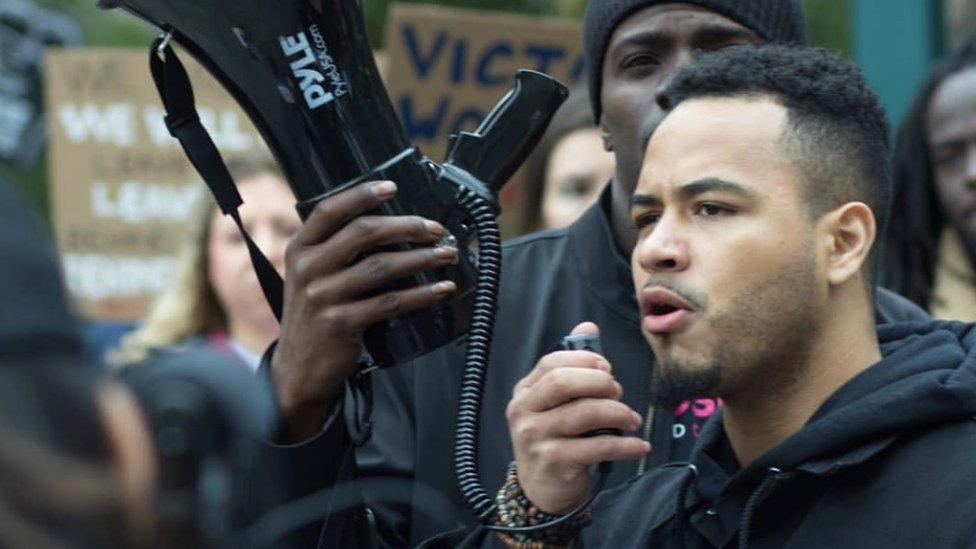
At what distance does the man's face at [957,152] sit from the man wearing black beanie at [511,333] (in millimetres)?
1434

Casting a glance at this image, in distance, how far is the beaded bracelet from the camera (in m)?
2.20

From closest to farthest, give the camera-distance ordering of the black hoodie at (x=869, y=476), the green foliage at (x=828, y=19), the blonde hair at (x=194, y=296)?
the black hoodie at (x=869, y=476) < the blonde hair at (x=194, y=296) < the green foliage at (x=828, y=19)

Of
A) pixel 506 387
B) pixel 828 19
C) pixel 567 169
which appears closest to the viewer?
pixel 506 387

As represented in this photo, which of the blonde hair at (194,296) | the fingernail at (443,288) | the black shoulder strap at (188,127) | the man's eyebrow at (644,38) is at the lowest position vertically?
the blonde hair at (194,296)

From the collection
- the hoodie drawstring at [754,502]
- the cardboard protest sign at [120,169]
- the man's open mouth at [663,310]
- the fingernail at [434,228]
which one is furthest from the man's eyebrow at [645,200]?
the cardboard protest sign at [120,169]

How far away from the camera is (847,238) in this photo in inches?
89.4

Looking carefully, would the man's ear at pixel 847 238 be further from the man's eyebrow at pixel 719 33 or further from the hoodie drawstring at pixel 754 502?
the man's eyebrow at pixel 719 33

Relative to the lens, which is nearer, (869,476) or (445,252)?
(869,476)

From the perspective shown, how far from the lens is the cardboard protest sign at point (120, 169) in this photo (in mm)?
6273

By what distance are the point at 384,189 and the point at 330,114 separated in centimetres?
13

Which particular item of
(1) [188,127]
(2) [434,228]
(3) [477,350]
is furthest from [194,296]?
(2) [434,228]

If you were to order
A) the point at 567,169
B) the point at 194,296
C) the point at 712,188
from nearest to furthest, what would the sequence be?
the point at 712,188
the point at 567,169
the point at 194,296

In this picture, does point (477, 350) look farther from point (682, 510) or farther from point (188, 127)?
point (188, 127)

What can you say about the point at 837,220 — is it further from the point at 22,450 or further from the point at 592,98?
the point at 22,450
